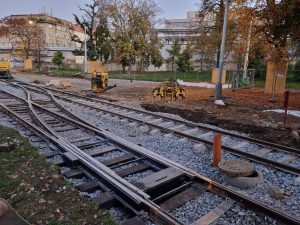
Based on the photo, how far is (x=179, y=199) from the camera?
4.70 m

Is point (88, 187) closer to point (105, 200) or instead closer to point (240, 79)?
point (105, 200)

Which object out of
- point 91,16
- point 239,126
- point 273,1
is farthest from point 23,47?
point 239,126

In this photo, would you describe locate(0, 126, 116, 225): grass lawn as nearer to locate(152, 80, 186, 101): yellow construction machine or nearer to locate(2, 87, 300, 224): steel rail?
locate(2, 87, 300, 224): steel rail

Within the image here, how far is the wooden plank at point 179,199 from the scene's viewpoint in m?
4.49

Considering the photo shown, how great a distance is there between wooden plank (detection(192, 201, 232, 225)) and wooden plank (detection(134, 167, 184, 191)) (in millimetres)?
999

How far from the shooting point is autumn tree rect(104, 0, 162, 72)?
41906mm

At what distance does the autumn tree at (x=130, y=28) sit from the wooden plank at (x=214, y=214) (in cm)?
3737

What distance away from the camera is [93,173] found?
18.2 ft

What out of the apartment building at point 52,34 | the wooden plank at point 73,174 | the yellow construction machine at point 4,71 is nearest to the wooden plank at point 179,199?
the wooden plank at point 73,174

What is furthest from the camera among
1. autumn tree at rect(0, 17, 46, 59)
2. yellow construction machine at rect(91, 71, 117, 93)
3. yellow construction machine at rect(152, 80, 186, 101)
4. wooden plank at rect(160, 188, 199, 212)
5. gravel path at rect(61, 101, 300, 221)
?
autumn tree at rect(0, 17, 46, 59)

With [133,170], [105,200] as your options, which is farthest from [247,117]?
[105,200]

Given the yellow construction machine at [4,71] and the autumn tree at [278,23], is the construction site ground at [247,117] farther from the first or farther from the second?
the yellow construction machine at [4,71]

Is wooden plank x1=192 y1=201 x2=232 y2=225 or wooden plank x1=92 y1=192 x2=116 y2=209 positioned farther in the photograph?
wooden plank x1=92 y1=192 x2=116 y2=209

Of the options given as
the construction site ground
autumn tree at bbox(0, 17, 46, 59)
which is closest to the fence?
the construction site ground
